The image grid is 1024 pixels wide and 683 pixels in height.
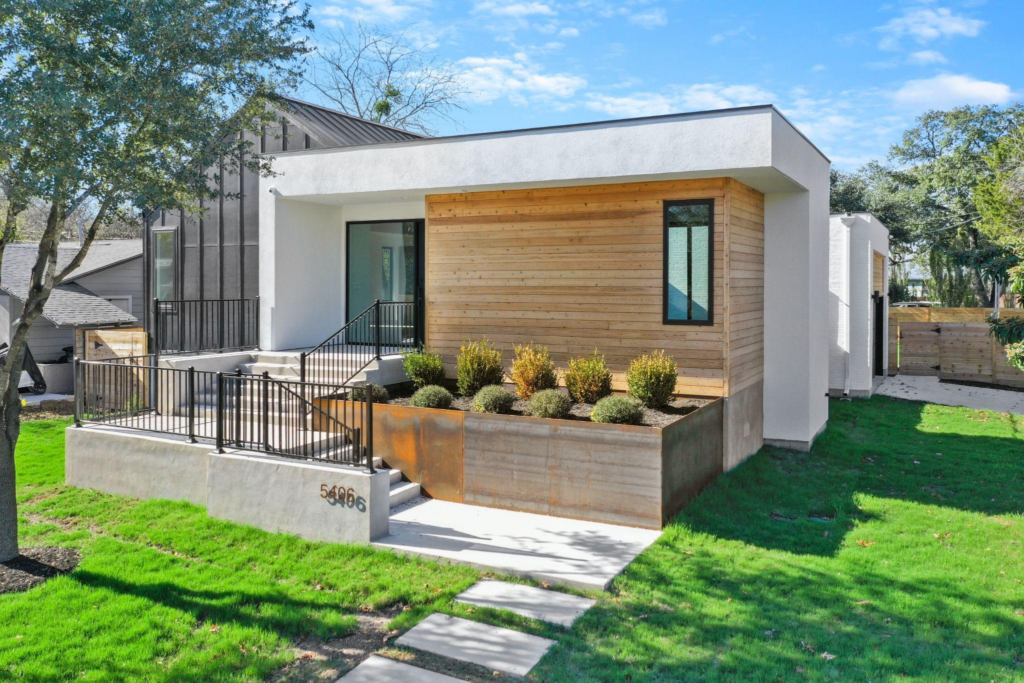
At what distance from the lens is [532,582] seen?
20.3 feet

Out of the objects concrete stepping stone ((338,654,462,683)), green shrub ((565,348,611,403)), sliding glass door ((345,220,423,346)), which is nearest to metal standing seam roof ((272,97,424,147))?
sliding glass door ((345,220,423,346))

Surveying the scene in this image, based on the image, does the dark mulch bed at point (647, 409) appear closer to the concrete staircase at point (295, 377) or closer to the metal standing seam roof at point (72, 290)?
the concrete staircase at point (295, 377)

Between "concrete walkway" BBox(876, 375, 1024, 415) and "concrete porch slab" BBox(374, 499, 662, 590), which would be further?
"concrete walkway" BBox(876, 375, 1024, 415)

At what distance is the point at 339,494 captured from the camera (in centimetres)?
718

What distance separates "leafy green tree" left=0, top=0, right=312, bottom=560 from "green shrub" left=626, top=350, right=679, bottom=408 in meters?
5.15

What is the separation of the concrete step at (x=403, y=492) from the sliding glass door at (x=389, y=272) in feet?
13.1

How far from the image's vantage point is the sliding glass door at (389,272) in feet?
40.9

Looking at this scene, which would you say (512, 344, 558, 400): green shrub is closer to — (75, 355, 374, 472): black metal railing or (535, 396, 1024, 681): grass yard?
(75, 355, 374, 472): black metal railing

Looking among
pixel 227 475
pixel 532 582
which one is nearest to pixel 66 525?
pixel 227 475

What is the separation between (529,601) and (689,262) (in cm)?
526

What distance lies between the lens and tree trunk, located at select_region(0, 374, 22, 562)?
680 centimetres

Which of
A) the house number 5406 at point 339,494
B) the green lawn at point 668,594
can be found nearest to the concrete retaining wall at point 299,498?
the house number 5406 at point 339,494

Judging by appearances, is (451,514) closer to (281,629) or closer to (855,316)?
(281,629)

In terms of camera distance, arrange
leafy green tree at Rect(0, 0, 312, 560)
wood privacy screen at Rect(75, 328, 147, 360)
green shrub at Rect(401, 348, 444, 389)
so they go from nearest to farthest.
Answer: leafy green tree at Rect(0, 0, 312, 560)
green shrub at Rect(401, 348, 444, 389)
wood privacy screen at Rect(75, 328, 147, 360)
